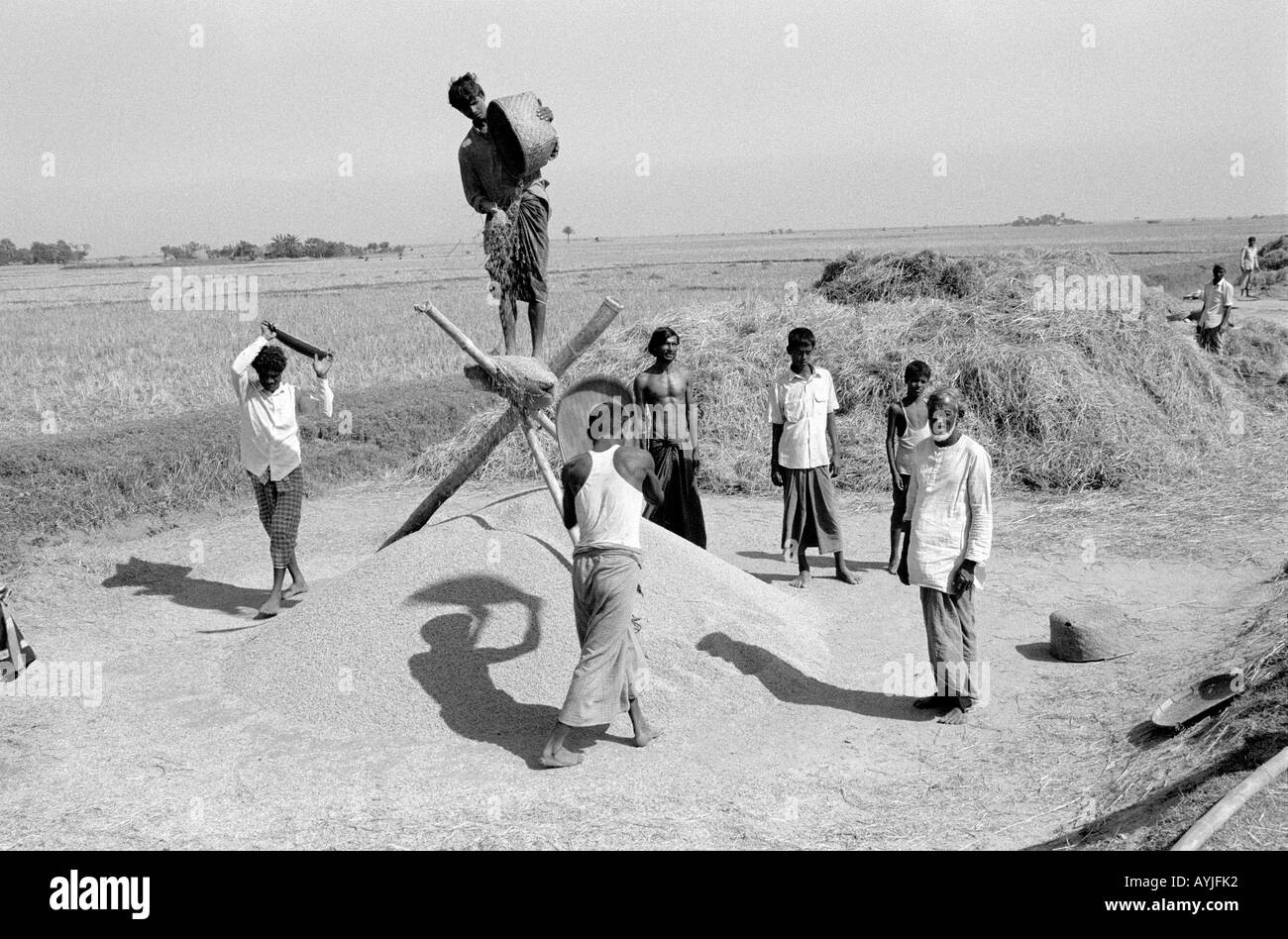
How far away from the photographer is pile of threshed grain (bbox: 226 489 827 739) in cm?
506

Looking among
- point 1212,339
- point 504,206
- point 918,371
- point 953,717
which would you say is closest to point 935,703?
point 953,717

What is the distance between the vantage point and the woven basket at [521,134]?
5438 millimetres

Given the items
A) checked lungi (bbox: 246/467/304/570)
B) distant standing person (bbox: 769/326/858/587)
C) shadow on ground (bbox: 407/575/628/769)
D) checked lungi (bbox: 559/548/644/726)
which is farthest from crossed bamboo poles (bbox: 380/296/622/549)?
distant standing person (bbox: 769/326/858/587)

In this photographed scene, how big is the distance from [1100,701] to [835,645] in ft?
4.54

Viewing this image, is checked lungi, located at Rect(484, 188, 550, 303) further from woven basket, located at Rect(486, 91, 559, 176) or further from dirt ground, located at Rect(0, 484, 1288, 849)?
dirt ground, located at Rect(0, 484, 1288, 849)

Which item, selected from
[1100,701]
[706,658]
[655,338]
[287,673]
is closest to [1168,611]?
[1100,701]

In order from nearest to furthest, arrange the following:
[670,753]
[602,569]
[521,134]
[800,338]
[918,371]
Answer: [602,569] → [670,753] → [521,134] → [918,371] → [800,338]

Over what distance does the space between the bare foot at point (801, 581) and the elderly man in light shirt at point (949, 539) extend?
1910mm

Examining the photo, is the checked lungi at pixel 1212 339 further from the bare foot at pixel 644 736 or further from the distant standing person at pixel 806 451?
the bare foot at pixel 644 736

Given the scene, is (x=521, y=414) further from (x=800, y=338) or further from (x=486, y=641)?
(x=800, y=338)

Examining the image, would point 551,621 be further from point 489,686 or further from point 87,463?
point 87,463

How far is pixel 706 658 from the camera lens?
5.27 meters

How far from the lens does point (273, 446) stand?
6.55 meters

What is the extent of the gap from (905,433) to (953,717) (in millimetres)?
2331
